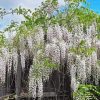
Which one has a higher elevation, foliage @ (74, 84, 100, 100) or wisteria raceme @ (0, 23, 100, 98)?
wisteria raceme @ (0, 23, 100, 98)

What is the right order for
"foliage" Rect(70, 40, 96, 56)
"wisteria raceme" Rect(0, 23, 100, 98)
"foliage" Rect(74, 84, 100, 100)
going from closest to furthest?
"foliage" Rect(74, 84, 100, 100)
"wisteria raceme" Rect(0, 23, 100, 98)
"foliage" Rect(70, 40, 96, 56)

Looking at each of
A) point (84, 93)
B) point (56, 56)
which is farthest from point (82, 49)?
point (84, 93)

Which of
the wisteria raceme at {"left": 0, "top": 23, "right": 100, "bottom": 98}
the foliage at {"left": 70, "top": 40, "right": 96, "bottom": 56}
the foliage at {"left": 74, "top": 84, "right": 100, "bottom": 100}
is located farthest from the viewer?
the foliage at {"left": 70, "top": 40, "right": 96, "bottom": 56}

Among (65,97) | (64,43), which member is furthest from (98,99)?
(64,43)

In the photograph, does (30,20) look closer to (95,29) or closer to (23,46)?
(23,46)

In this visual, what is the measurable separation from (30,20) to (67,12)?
97 centimetres

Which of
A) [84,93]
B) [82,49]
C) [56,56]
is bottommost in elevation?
[84,93]

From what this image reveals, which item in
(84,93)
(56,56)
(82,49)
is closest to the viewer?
(84,93)

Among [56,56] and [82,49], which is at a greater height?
[82,49]

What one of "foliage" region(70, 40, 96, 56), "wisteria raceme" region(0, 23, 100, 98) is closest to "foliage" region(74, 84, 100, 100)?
"wisteria raceme" region(0, 23, 100, 98)

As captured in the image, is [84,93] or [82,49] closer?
[84,93]

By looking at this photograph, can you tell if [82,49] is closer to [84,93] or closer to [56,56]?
[56,56]

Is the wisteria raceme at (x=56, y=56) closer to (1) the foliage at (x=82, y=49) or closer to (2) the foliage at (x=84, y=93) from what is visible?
(1) the foliage at (x=82, y=49)

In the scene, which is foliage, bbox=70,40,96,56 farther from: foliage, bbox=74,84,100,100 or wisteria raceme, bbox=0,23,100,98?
foliage, bbox=74,84,100,100
